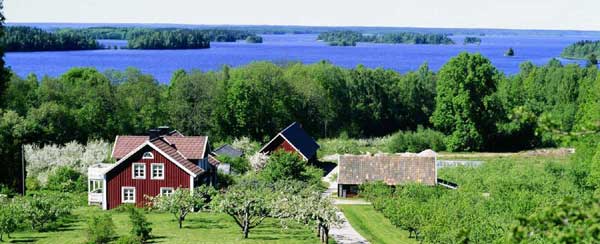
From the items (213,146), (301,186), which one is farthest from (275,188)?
(213,146)

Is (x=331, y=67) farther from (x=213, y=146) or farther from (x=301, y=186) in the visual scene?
Result: (x=301, y=186)

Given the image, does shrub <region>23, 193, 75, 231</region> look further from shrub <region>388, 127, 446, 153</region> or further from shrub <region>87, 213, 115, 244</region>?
shrub <region>388, 127, 446, 153</region>

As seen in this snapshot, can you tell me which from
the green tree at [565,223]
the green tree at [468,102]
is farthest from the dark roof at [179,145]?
the green tree at [565,223]

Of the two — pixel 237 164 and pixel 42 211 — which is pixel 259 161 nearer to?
pixel 237 164

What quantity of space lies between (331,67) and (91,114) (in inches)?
813

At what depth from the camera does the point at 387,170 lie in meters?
38.3

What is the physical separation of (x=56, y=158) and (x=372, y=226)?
782 inches

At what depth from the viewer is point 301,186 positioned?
3338 centimetres

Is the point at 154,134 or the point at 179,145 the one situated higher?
the point at 154,134

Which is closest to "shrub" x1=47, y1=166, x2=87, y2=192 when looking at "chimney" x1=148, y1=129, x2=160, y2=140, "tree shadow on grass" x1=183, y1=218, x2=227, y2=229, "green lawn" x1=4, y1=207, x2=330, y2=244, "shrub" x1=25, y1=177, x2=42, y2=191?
"shrub" x1=25, y1=177, x2=42, y2=191

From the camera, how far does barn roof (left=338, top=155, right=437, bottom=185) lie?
37.8 m

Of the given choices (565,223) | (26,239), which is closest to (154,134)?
(26,239)

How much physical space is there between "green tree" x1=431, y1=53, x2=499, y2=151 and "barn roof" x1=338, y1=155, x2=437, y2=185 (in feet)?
58.7

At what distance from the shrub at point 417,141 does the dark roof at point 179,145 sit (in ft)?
66.1
